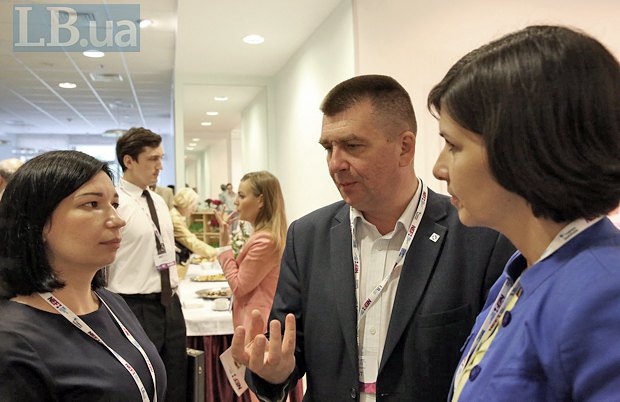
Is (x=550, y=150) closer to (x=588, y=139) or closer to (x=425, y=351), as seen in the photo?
(x=588, y=139)

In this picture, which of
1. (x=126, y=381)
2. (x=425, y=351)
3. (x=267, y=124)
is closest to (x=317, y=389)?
(x=425, y=351)

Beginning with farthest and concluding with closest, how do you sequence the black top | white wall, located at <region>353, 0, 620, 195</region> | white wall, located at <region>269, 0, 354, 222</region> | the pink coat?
white wall, located at <region>269, 0, 354, 222</region> < white wall, located at <region>353, 0, 620, 195</region> < the pink coat < the black top

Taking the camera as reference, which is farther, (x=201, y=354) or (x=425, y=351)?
(x=201, y=354)

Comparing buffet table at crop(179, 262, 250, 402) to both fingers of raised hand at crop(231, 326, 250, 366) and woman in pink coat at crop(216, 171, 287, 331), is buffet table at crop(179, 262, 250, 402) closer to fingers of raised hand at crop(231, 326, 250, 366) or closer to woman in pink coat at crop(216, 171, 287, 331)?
woman in pink coat at crop(216, 171, 287, 331)

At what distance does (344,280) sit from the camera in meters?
1.34

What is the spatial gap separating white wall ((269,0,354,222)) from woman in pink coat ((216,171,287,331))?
0.85 m

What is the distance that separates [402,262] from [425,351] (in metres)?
0.23

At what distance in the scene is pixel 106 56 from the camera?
1.94 metres

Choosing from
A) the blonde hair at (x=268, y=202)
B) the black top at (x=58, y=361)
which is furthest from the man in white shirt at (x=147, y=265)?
the black top at (x=58, y=361)

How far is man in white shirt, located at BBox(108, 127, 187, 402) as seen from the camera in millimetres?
2674

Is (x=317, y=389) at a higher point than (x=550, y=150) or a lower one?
lower

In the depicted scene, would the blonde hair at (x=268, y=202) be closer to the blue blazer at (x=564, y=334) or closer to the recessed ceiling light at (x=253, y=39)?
the recessed ceiling light at (x=253, y=39)

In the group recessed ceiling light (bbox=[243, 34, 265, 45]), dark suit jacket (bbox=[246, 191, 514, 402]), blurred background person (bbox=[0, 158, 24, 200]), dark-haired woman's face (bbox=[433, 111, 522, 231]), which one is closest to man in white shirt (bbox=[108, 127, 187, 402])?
blurred background person (bbox=[0, 158, 24, 200])

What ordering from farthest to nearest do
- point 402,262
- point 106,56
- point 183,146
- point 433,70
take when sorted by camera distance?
point 183,146
point 433,70
point 106,56
point 402,262
